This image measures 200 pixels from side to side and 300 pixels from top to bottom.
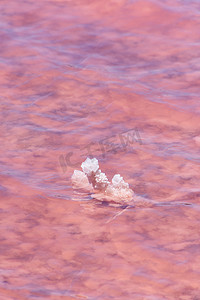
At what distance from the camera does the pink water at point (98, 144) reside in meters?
2.16

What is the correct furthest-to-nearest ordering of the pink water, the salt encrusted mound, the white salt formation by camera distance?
the salt encrusted mound → the white salt formation → the pink water

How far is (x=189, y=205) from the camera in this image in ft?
8.58

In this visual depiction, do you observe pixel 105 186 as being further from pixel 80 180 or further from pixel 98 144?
pixel 98 144

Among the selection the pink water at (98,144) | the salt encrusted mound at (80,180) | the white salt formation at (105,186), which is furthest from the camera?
the salt encrusted mound at (80,180)

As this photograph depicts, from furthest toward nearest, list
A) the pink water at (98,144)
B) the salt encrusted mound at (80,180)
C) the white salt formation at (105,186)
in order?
the salt encrusted mound at (80,180) < the white salt formation at (105,186) < the pink water at (98,144)

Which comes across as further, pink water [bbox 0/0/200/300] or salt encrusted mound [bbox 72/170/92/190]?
salt encrusted mound [bbox 72/170/92/190]

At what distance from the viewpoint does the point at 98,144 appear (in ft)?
10.5

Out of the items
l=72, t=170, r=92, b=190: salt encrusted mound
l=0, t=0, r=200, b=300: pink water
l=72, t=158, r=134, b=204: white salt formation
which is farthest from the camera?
l=72, t=170, r=92, b=190: salt encrusted mound

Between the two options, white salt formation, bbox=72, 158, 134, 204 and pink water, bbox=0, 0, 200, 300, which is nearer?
pink water, bbox=0, 0, 200, 300

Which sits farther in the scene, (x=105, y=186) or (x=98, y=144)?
(x=98, y=144)

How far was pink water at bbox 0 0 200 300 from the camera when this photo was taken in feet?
7.09

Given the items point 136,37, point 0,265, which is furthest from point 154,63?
point 0,265

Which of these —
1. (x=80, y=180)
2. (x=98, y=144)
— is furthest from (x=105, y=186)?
(x=98, y=144)

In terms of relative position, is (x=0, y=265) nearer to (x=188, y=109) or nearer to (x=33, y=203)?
(x=33, y=203)
